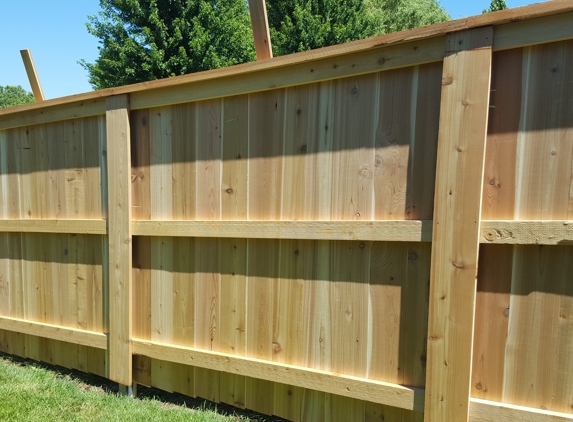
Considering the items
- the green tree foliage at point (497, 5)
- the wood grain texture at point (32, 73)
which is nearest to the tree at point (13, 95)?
the green tree foliage at point (497, 5)

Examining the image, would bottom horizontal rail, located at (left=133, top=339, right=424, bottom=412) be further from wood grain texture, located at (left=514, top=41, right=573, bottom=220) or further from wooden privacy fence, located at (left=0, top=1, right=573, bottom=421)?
wood grain texture, located at (left=514, top=41, right=573, bottom=220)

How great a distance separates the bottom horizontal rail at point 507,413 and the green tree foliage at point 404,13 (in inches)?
845

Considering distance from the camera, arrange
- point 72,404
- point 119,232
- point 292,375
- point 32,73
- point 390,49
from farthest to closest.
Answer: point 32,73 < point 119,232 < point 72,404 < point 292,375 < point 390,49

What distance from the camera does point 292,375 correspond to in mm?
2170

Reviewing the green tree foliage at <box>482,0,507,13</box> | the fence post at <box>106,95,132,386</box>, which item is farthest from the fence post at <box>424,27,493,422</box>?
the green tree foliage at <box>482,0,507,13</box>

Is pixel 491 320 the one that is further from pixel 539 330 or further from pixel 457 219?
pixel 457 219

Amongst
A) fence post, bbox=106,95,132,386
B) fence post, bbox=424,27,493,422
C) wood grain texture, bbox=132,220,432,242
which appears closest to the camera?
fence post, bbox=424,27,493,422

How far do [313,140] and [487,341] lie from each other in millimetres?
1287

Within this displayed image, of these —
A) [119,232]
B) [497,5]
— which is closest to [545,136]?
[119,232]

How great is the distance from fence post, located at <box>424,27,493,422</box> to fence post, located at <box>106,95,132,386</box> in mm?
1967

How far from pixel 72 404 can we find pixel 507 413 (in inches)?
100

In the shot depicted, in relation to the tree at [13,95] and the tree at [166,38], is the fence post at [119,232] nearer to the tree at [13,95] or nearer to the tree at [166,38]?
the tree at [166,38]

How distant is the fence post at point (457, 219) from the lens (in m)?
1.69

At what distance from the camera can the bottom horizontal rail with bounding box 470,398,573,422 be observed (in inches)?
63.4
